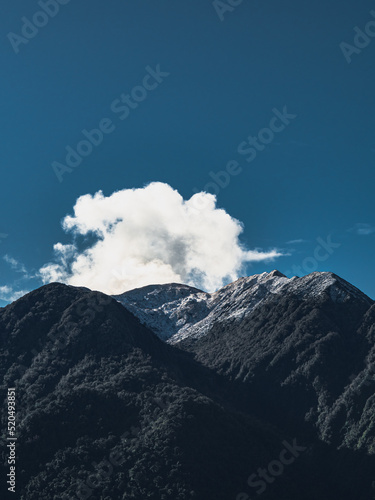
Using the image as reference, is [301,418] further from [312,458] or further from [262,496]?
[262,496]

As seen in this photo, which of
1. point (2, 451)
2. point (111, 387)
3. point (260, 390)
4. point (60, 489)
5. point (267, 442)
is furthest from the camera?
point (260, 390)

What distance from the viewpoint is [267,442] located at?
164 metres

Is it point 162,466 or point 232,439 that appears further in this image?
point 232,439

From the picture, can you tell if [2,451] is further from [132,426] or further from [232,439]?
[232,439]

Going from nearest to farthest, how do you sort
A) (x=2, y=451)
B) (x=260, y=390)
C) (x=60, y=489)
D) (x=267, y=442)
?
(x=60, y=489)
(x=2, y=451)
(x=267, y=442)
(x=260, y=390)

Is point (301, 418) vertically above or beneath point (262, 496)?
above

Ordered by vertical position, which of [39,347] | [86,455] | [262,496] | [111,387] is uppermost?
[39,347]

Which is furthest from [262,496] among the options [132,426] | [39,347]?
[39,347]

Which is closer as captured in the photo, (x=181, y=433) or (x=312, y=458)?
(x=181, y=433)

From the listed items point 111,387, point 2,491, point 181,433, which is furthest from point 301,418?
point 2,491

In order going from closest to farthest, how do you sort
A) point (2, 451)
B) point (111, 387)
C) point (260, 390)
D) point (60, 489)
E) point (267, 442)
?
point (60, 489) → point (2, 451) → point (267, 442) → point (111, 387) → point (260, 390)

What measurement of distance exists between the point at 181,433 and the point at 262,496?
25.3 metres

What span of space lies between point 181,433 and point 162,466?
11177 millimetres

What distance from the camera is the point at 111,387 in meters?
175
